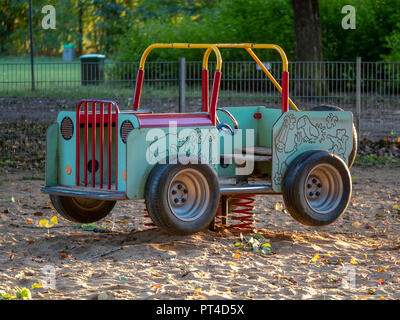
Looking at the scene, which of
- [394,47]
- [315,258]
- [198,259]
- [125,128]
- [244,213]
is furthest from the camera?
[394,47]

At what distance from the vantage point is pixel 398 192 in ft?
36.0

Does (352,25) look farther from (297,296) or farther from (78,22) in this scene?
(78,22)

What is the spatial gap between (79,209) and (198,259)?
1824 millimetres

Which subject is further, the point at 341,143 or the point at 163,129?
the point at 341,143

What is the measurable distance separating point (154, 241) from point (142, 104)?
7485mm

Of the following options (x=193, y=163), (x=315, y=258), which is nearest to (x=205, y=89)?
(x=193, y=163)

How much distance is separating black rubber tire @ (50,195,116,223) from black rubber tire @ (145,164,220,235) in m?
1.23

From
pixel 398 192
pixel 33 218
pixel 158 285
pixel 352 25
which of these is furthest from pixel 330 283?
pixel 352 25

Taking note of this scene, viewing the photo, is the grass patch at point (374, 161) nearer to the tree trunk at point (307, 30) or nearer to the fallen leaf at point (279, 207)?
the fallen leaf at point (279, 207)

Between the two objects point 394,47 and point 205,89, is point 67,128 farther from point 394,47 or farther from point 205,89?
point 394,47

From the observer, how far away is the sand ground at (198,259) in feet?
19.9

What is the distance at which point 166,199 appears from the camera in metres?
7.32

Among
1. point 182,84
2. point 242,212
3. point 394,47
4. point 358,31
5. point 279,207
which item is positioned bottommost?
point 279,207

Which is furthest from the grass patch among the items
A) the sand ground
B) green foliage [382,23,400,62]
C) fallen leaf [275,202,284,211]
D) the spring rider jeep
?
green foliage [382,23,400,62]
